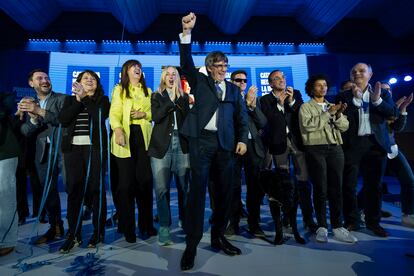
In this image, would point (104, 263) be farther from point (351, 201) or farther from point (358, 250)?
point (351, 201)

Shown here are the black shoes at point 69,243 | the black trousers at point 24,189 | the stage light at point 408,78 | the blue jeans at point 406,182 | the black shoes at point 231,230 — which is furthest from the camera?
the stage light at point 408,78

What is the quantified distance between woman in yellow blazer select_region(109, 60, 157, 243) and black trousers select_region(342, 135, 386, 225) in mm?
2020

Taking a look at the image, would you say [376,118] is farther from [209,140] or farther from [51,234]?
[51,234]

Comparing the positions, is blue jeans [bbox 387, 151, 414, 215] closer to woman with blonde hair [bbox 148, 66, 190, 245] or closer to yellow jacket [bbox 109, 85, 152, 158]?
woman with blonde hair [bbox 148, 66, 190, 245]

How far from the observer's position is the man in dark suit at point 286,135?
266 centimetres

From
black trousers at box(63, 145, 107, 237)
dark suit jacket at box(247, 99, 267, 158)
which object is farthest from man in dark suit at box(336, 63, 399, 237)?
black trousers at box(63, 145, 107, 237)

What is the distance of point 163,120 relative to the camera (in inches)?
95.1

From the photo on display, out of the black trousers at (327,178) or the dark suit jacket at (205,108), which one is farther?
the black trousers at (327,178)

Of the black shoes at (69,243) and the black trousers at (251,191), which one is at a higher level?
the black trousers at (251,191)

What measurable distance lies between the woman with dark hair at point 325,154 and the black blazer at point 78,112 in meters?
1.91

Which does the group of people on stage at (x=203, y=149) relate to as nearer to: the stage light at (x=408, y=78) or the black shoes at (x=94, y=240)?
the black shoes at (x=94, y=240)

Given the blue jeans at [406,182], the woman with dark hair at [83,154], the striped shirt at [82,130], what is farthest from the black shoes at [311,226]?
the striped shirt at [82,130]

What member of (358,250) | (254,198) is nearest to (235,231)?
(254,198)

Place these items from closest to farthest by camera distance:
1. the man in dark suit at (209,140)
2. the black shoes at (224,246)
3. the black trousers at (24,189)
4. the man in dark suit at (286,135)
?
the man in dark suit at (209,140)
the black shoes at (224,246)
the man in dark suit at (286,135)
the black trousers at (24,189)
